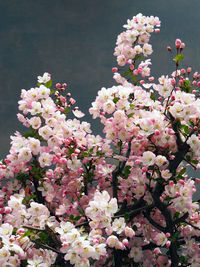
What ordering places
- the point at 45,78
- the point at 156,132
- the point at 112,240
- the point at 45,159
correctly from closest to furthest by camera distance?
the point at 112,240 < the point at 156,132 < the point at 45,159 < the point at 45,78

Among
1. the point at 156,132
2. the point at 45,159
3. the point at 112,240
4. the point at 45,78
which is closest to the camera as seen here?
the point at 112,240

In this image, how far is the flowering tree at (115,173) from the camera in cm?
227

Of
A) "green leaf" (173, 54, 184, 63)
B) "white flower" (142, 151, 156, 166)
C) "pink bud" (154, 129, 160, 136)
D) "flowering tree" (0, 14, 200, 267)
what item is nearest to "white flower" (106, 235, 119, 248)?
"flowering tree" (0, 14, 200, 267)

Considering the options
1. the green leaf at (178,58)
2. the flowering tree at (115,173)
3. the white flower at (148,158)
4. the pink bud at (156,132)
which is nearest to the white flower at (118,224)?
the flowering tree at (115,173)

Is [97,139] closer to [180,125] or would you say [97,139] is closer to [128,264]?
[180,125]

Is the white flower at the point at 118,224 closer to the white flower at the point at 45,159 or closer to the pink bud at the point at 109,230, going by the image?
the pink bud at the point at 109,230

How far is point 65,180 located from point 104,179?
0.27 m

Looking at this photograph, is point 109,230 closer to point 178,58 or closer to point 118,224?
point 118,224

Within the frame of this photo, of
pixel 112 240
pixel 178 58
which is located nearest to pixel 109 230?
pixel 112 240

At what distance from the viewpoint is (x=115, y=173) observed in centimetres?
261

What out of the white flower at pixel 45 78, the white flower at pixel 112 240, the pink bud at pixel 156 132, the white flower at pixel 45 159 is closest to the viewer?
the white flower at pixel 112 240

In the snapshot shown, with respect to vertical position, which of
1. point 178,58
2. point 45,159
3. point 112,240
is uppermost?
point 178,58

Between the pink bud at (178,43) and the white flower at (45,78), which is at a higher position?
the white flower at (45,78)

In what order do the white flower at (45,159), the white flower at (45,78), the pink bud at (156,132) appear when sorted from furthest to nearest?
the white flower at (45,78) < the white flower at (45,159) < the pink bud at (156,132)
